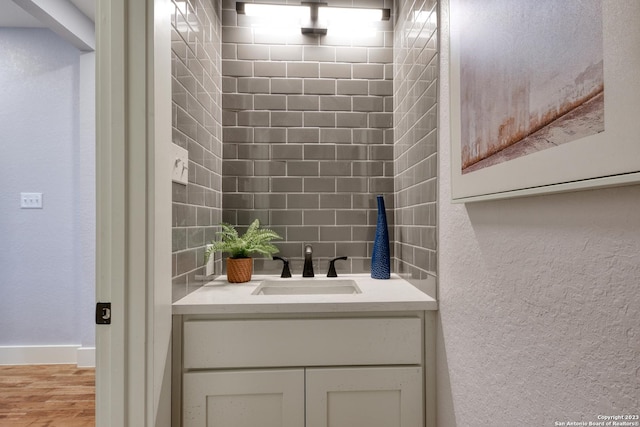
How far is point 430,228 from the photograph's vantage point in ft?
3.82

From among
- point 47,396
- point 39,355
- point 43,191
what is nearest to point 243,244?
point 47,396

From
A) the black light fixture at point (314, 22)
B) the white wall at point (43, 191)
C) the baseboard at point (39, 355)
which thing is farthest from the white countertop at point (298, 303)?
the baseboard at point (39, 355)

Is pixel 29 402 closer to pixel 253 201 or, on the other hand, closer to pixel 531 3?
pixel 253 201

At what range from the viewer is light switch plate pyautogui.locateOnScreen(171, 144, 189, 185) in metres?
1.08

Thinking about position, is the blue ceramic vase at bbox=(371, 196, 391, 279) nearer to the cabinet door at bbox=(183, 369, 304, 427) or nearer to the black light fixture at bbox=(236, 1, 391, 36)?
the cabinet door at bbox=(183, 369, 304, 427)

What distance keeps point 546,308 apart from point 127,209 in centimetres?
102

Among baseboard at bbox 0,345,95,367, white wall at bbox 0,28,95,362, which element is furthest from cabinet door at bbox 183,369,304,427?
baseboard at bbox 0,345,95,367

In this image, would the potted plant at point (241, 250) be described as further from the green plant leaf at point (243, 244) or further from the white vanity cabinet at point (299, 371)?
the white vanity cabinet at point (299, 371)

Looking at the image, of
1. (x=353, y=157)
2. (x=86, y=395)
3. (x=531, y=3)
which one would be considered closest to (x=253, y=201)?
(x=353, y=157)

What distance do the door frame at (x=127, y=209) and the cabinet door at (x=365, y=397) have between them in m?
0.50

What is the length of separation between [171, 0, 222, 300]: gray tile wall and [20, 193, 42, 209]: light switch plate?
1824mm

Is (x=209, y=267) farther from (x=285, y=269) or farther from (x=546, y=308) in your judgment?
(x=546, y=308)

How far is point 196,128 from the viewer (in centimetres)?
132

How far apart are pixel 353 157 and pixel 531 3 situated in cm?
114
